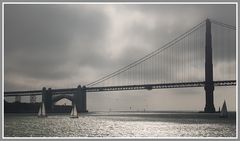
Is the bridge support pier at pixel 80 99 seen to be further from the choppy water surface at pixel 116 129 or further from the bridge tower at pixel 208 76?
the bridge tower at pixel 208 76

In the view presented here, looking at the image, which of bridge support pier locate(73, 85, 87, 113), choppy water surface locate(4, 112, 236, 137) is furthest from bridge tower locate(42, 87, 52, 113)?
bridge support pier locate(73, 85, 87, 113)

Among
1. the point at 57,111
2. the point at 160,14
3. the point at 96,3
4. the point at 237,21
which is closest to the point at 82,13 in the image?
the point at 96,3

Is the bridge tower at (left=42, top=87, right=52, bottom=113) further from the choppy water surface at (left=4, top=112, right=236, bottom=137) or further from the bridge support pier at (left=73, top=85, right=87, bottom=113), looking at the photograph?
the bridge support pier at (left=73, top=85, right=87, bottom=113)

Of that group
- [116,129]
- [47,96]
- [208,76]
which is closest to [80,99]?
[47,96]

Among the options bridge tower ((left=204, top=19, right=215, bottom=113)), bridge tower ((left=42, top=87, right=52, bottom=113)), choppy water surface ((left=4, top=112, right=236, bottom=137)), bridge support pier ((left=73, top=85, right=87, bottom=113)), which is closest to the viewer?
choppy water surface ((left=4, top=112, right=236, bottom=137))

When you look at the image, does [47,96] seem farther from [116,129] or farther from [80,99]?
[116,129]

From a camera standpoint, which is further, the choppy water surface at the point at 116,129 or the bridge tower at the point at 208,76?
the bridge tower at the point at 208,76

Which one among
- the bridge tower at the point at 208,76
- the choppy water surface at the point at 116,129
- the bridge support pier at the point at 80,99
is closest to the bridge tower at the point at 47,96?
the choppy water surface at the point at 116,129

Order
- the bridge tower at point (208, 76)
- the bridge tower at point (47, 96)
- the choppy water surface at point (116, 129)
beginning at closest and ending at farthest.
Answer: the choppy water surface at point (116, 129)
the bridge tower at point (208, 76)
the bridge tower at point (47, 96)

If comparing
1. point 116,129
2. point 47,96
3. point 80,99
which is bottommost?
point 116,129

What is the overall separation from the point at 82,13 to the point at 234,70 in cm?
730

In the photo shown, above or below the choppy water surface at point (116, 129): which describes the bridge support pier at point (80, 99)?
above

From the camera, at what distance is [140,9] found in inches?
927

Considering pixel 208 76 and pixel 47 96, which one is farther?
pixel 47 96
